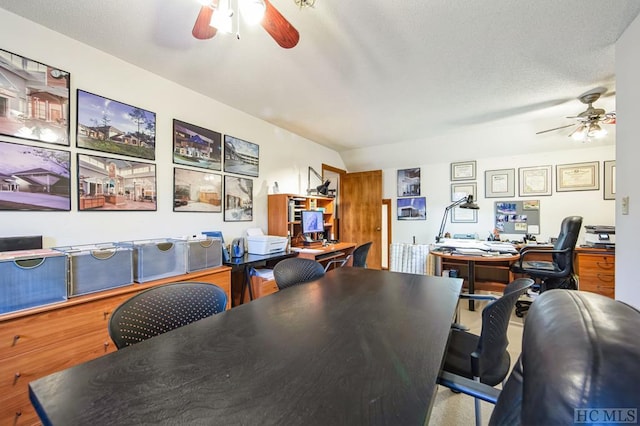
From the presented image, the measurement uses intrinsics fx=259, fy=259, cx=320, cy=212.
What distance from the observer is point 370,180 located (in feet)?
17.7

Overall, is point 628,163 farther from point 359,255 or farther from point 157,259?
point 157,259

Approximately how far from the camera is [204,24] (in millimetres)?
1412

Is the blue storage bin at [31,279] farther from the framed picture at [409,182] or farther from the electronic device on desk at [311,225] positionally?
the framed picture at [409,182]

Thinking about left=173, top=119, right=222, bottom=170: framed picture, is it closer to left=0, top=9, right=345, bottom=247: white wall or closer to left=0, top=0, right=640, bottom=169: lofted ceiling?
left=0, top=9, right=345, bottom=247: white wall

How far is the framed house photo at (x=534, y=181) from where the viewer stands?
13.5 feet

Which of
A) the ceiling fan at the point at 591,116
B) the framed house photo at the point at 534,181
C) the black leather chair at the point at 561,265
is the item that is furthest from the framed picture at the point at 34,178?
the framed house photo at the point at 534,181

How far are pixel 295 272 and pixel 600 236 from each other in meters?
4.16

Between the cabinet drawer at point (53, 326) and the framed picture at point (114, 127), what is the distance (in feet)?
3.98

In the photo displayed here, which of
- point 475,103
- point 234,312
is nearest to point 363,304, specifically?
point 234,312

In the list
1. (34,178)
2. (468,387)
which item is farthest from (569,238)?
Answer: (34,178)

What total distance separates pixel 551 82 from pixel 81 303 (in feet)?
14.0

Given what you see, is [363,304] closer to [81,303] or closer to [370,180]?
[81,303]

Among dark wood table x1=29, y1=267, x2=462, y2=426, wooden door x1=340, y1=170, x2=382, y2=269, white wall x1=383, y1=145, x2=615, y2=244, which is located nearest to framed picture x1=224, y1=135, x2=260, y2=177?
dark wood table x1=29, y1=267, x2=462, y2=426

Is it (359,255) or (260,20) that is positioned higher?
(260,20)
